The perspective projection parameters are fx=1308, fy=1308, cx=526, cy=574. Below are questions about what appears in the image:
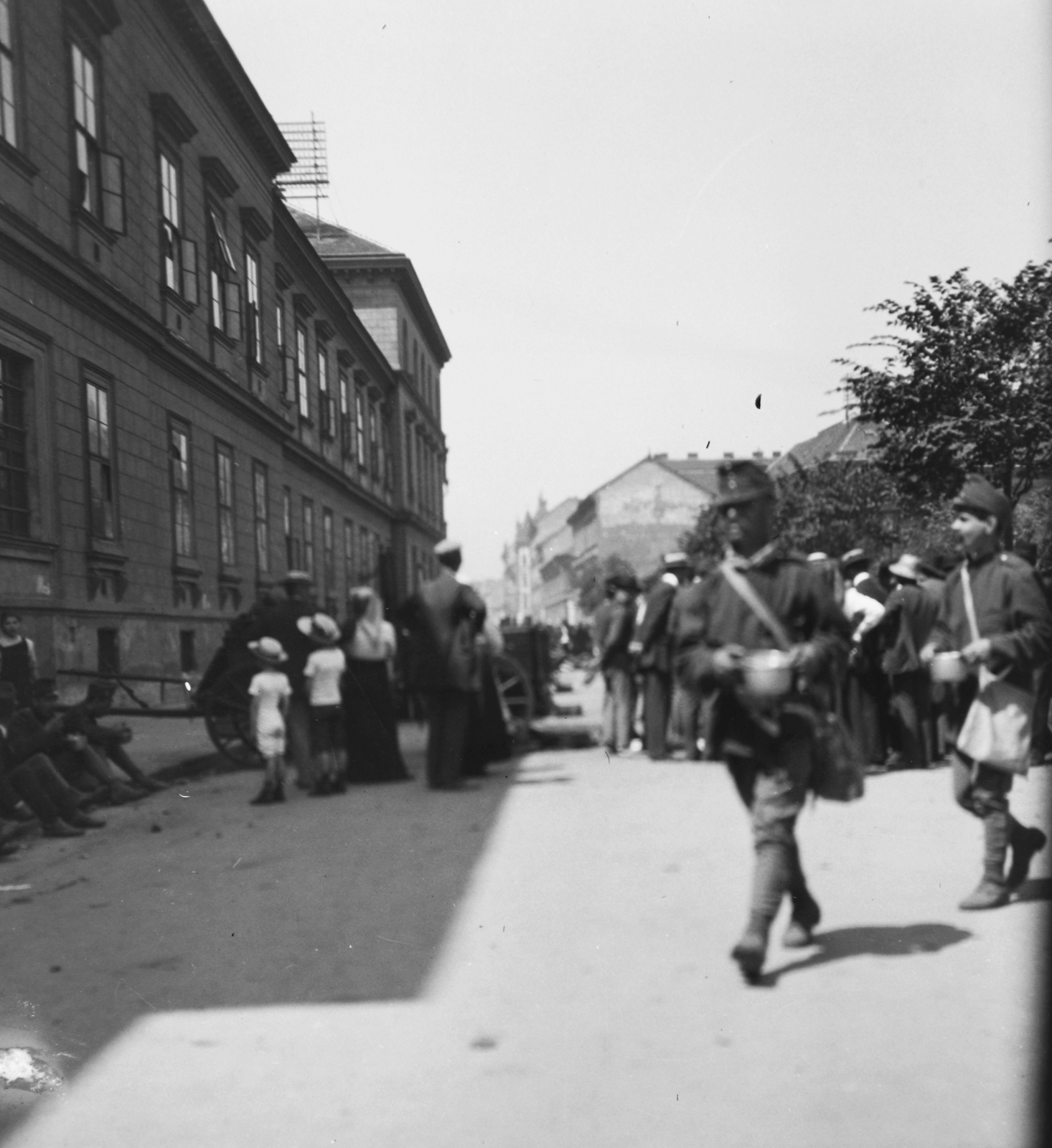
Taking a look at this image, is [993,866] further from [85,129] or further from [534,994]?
[85,129]

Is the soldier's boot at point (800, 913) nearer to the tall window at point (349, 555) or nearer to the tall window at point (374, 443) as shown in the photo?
the tall window at point (349, 555)

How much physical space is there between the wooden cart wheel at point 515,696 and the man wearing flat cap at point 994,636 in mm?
4518

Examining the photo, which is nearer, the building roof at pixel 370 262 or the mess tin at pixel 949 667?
the building roof at pixel 370 262

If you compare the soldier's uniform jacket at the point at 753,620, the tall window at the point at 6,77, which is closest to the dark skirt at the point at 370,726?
the soldier's uniform jacket at the point at 753,620

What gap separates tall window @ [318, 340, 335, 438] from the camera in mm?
4578

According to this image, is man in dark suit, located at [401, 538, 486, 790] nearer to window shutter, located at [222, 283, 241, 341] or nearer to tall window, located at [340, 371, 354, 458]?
tall window, located at [340, 371, 354, 458]

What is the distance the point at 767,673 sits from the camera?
3.25m

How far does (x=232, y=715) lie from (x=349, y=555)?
3.01 feet

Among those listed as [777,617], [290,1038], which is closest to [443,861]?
[290,1038]

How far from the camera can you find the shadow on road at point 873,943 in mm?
4219

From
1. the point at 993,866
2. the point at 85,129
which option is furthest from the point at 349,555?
the point at 993,866

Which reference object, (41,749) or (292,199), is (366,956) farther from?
(292,199)

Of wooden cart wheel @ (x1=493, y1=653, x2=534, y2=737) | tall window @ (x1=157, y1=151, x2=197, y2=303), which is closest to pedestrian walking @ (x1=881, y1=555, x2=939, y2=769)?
tall window @ (x1=157, y1=151, x2=197, y2=303)

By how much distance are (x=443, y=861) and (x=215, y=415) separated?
7.41ft
